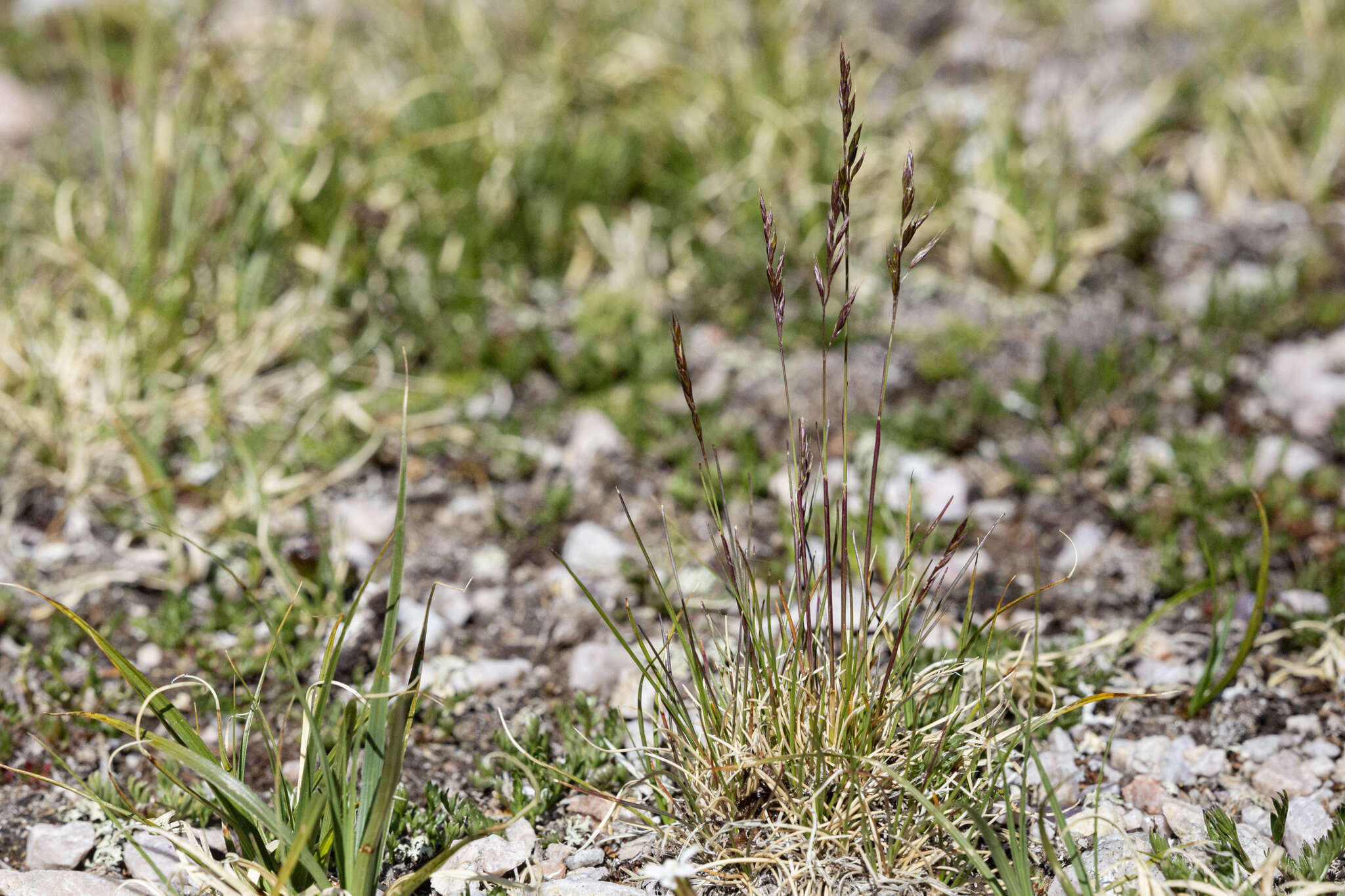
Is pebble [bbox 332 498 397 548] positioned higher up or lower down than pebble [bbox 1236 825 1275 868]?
higher up

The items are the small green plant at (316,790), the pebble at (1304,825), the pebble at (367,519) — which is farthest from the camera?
the pebble at (367,519)

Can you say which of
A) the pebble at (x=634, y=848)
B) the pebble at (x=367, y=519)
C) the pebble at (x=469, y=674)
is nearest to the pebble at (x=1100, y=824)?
the pebble at (x=634, y=848)

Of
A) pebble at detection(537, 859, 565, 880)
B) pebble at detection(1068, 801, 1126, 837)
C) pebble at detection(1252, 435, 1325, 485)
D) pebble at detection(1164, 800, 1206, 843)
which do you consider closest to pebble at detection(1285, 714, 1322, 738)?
pebble at detection(1164, 800, 1206, 843)

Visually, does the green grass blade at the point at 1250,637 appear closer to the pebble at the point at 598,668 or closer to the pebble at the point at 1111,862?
the pebble at the point at 1111,862

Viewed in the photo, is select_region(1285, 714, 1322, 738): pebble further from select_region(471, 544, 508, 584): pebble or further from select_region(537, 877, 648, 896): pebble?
select_region(471, 544, 508, 584): pebble

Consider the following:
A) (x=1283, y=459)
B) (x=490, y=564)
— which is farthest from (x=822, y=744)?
(x=1283, y=459)

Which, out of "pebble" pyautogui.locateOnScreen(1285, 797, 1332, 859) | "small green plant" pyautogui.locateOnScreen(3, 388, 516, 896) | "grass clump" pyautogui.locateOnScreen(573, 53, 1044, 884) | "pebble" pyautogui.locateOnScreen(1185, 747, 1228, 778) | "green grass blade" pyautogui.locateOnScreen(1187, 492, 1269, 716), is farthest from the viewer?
"pebble" pyautogui.locateOnScreen(1185, 747, 1228, 778)

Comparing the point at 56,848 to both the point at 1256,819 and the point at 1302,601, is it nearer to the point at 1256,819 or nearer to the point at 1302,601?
the point at 1256,819
